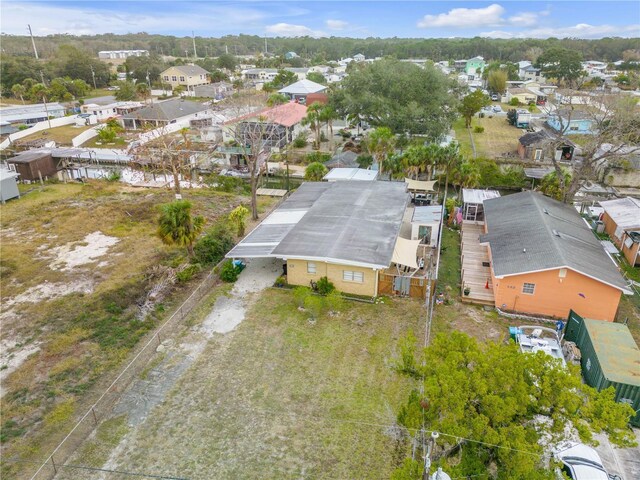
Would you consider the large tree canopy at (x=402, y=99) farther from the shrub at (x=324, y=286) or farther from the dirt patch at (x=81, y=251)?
the dirt patch at (x=81, y=251)

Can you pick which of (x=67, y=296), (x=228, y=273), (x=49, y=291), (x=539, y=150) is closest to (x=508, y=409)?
(x=228, y=273)

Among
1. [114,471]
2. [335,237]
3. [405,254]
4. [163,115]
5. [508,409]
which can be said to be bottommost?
[114,471]

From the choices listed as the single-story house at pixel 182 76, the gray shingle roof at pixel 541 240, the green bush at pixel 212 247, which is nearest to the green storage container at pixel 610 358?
the gray shingle roof at pixel 541 240

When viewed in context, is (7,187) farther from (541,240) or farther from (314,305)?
(541,240)

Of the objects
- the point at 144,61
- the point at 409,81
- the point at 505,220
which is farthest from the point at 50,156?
the point at 144,61

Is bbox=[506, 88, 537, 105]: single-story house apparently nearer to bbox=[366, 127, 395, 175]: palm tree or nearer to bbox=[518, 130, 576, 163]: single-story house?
bbox=[518, 130, 576, 163]: single-story house

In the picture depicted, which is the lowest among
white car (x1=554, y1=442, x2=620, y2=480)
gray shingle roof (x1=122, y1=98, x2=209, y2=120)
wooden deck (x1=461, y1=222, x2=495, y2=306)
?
wooden deck (x1=461, y1=222, x2=495, y2=306)

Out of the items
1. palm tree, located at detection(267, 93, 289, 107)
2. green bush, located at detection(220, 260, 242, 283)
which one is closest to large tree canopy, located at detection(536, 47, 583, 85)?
palm tree, located at detection(267, 93, 289, 107)

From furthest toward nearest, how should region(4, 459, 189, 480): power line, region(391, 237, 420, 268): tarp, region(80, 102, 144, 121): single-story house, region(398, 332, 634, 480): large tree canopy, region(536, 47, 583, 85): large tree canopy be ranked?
region(536, 47, 583, 85): large tree canopy → region(80, 102, 144, 121): single-story house → region(391, 237, 420, 268): tarp → region(4, 459, 189, 480): power line → region(398, 332, 634, 480): large tree canopy
